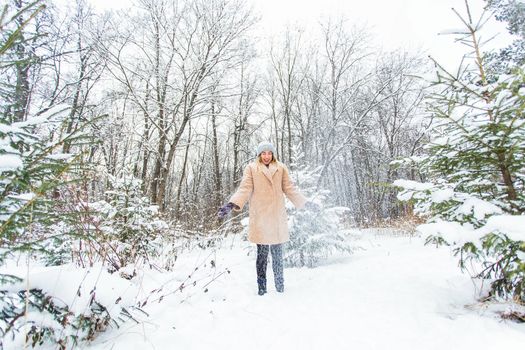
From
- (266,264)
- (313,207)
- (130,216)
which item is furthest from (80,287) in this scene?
(313,207)

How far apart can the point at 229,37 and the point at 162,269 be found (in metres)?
9.38

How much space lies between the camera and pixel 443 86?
279 cm

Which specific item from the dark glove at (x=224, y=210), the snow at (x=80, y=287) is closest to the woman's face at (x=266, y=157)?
the dark glove at (x=224, y=210)

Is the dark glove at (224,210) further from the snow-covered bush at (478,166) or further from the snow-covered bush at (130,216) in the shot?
the snow-covered bush at (130,216)

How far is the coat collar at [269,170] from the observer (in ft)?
12.1

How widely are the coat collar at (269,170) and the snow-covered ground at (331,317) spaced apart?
55.6 inches

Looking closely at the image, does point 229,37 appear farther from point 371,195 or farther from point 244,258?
point 371,195

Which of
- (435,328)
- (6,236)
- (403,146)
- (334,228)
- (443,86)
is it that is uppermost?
(403,146)

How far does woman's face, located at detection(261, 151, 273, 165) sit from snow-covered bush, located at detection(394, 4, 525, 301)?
1574mm

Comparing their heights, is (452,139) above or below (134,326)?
above

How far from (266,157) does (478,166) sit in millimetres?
2192

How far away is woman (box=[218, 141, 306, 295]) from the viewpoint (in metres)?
3.56

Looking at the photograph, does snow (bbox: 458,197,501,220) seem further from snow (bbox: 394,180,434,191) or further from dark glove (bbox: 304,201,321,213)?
dark glove (bbox: 304,201,321,213)

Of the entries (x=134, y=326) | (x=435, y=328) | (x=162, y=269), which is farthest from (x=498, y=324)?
(x=162, y=269)
